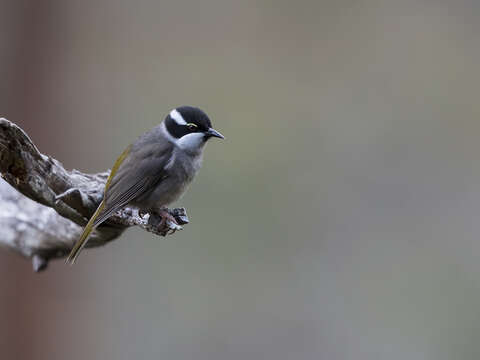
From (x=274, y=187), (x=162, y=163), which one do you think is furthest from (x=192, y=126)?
(x=274, y=187)

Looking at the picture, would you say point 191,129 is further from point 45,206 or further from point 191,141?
point 45,206

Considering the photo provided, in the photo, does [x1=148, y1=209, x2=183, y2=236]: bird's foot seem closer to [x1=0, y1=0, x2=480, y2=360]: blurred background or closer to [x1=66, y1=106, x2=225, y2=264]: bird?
[x1=66, y1=106, x2=225, y2=264]: bird

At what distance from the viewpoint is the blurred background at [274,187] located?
856cm

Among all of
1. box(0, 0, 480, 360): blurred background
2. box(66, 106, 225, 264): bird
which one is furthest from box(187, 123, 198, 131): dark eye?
box(0, 0, 480, 360): blurred background

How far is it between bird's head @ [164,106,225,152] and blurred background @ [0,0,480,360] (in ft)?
11.7

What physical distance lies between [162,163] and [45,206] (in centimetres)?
95

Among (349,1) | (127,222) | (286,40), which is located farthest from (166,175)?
(349,1)

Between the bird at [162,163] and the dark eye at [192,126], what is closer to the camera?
the bird at [162,163]

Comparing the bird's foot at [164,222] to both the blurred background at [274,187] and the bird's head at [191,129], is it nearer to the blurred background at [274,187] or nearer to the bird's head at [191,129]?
the bird's head at [191,129]

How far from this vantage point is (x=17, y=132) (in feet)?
13.1

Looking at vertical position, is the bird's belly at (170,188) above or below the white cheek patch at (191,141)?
below

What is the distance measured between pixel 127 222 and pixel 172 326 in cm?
430

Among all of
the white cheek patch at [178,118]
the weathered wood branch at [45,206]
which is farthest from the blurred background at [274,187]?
the white cheek patch at [178,118]

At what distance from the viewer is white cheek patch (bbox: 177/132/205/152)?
538 centimetres
